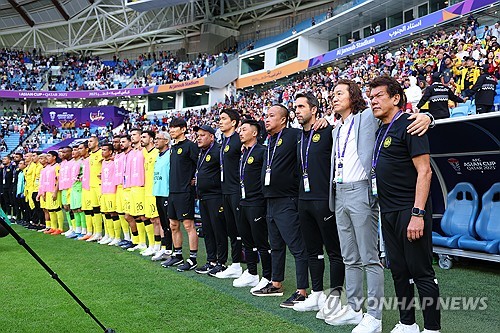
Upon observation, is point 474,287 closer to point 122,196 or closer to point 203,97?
point 122,196

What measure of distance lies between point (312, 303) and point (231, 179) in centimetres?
203

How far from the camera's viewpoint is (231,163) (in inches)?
248

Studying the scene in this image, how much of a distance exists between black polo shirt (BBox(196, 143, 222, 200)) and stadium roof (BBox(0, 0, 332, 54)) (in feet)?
121

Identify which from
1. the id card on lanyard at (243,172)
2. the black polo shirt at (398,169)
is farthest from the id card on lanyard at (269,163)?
the black polo shirt at (398,169)

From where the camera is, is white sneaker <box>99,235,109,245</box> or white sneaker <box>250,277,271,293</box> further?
white sneaker <box>99,235,109,245</box>

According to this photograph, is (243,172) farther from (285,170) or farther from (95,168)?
(95,168)

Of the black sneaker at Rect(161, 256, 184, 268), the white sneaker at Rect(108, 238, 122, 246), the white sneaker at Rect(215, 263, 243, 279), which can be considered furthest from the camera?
the white sneaker at Rect(108, 238, 122, 246)

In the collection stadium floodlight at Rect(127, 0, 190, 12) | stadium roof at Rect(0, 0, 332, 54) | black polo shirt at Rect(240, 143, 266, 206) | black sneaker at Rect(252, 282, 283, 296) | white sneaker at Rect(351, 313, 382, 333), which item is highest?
stadium roof at Rect(0, 0, 332, 54)

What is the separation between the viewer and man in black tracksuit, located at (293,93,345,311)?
4.62m

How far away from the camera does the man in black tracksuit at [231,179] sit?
20.3 ft

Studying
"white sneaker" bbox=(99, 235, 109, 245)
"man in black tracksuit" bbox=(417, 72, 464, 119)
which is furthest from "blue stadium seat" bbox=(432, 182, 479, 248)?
"white sneaker" bbox=(99, 235, 109, 245)

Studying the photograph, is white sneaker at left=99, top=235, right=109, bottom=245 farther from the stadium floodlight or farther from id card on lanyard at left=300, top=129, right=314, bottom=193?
the stadium floodlight

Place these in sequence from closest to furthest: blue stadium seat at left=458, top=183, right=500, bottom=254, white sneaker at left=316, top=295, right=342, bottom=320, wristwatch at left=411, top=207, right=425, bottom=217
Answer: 1. wristwatch at left=411, top=207, right=425, bottom=217
2. white sneaker at left=316, top=295, right=342, bottom=320
3. blue stadium seat at left=458, top=183, right=500, bottom=254

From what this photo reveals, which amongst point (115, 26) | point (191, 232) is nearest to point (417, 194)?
point (191, 232)
